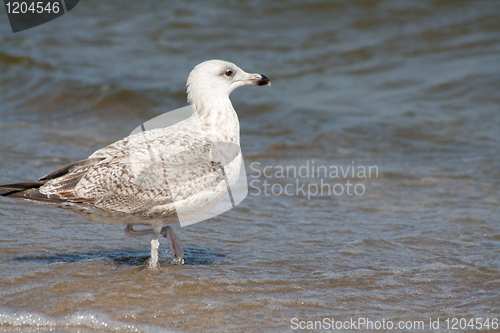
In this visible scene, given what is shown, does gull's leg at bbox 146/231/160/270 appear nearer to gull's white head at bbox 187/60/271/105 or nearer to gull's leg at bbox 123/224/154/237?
gull's leg at bbox 123/224/154/237

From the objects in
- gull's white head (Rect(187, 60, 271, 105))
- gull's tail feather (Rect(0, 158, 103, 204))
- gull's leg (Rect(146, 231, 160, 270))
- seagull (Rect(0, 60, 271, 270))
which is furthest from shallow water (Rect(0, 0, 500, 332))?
gull's white head (Rect(187, 60, 271, 105))

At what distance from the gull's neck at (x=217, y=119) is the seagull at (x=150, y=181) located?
0.01m

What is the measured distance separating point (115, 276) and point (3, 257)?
1009 millimetres

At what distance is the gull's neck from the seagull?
0.01 metres

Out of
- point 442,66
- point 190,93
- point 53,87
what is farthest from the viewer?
point 442,66

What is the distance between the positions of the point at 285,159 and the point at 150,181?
438cm

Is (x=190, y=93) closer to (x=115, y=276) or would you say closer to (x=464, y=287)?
(x=115, y=276)

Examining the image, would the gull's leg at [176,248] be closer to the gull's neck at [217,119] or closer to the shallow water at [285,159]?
the shallow water at [285,159]

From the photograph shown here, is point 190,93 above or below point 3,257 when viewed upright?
above

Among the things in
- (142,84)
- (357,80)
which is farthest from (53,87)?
(357,80)

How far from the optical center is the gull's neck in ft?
16.6

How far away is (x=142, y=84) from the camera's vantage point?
38.6 feet

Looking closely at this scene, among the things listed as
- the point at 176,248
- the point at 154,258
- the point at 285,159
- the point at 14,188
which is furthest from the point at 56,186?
the point at 285,159

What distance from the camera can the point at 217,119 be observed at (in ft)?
16.9
